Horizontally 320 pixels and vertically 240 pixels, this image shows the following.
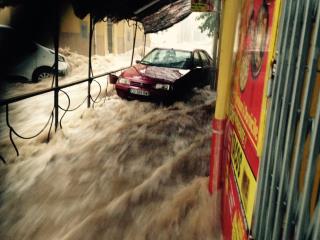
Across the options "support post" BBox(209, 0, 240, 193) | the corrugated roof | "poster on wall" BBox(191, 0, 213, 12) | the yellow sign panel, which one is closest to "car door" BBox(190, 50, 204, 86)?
the corrugated roof

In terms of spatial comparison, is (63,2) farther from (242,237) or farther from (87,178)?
(242,237)

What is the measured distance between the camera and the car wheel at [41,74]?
11195 millimetres

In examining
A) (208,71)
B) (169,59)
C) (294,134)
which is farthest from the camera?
(208,71)

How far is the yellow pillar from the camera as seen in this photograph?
10.7ft

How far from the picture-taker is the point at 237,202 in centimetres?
244

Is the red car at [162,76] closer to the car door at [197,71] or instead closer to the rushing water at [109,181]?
the car door at [197,71]

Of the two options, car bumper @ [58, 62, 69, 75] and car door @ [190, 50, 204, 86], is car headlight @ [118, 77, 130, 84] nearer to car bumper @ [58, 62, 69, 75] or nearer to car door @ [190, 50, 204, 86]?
car door @ [190, 50, 204, 86]

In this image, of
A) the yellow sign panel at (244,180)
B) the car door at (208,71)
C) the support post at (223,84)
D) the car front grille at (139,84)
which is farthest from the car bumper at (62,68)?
the yellow sign panel at (244,180)

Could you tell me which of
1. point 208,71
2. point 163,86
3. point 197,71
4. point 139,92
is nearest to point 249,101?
point 163,86

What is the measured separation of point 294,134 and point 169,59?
9218mm

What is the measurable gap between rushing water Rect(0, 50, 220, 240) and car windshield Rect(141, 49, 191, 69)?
2.56 m

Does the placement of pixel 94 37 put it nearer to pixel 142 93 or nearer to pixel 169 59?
pixel 169 59

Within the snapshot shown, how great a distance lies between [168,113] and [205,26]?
13.0 meters

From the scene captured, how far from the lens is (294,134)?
134 cm
